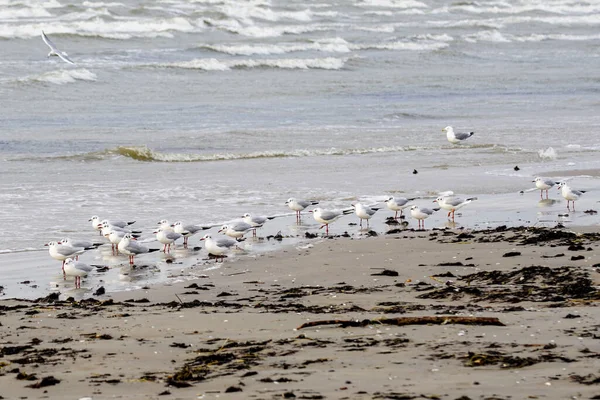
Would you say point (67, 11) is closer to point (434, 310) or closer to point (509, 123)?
point (509, 123)

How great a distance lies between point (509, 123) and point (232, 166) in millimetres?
7978

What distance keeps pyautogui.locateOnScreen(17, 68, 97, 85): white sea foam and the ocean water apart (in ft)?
0.24

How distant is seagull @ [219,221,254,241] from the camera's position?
11367mm

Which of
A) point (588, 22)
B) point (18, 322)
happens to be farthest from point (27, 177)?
point (588, 22)

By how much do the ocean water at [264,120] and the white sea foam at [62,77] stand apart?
0.07 m

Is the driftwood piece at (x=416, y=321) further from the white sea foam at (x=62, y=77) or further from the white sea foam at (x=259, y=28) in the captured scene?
the white sea foam at (x=259, y=28)

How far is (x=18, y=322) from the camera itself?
7.41 m

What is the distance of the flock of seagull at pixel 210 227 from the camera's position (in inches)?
404

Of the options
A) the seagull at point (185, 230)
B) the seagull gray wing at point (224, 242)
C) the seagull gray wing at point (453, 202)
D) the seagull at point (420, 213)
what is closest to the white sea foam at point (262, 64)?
the seagull gray wing at point (453, 202)

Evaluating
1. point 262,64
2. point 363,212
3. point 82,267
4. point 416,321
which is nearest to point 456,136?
point 363,212

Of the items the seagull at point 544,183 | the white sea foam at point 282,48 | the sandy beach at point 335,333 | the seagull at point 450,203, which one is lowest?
the sandy beach at point 335,333

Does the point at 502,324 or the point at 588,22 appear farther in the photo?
the point at 588,22

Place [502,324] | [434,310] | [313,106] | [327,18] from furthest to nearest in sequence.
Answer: [327,18], [313,106], [434,310], [502,324]

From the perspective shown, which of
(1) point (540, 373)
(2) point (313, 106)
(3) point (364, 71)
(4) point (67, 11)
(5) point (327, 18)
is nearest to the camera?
(1) point (540, 373)
